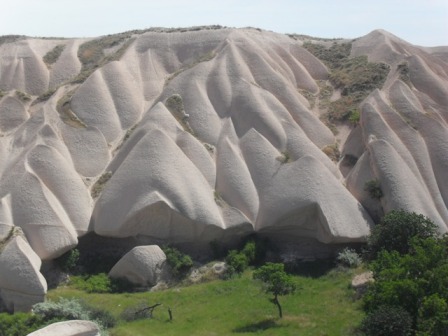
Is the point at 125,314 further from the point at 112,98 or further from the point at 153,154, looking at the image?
the point at 112,98

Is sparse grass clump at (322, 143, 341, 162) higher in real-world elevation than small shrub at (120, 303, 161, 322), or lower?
higher

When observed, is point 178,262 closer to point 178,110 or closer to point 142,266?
point 142,266

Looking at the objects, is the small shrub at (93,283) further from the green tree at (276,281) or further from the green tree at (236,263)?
the green tree at (276,281)

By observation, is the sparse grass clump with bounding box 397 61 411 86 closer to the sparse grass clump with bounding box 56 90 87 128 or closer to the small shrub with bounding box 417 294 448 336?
the sparse grass clump with bounding box 56 90 87 128

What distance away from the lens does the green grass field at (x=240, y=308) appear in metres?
31.8

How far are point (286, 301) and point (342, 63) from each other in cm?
2409

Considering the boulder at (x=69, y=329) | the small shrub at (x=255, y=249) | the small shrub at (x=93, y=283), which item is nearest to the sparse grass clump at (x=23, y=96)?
the small shrub at (x=93, y=283)

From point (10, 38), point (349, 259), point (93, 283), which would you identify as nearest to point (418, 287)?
point (349, 259)

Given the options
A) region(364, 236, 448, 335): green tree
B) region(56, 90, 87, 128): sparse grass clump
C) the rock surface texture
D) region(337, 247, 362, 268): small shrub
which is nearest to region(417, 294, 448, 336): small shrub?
region(364, 236, 448, 335): green tree

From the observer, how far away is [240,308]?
34.2 m

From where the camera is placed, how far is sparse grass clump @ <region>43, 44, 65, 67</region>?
5575cm

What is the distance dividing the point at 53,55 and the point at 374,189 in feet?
84.6

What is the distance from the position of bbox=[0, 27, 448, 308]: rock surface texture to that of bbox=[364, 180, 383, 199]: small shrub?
0.40 ft

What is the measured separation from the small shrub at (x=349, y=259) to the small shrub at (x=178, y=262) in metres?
6.98
